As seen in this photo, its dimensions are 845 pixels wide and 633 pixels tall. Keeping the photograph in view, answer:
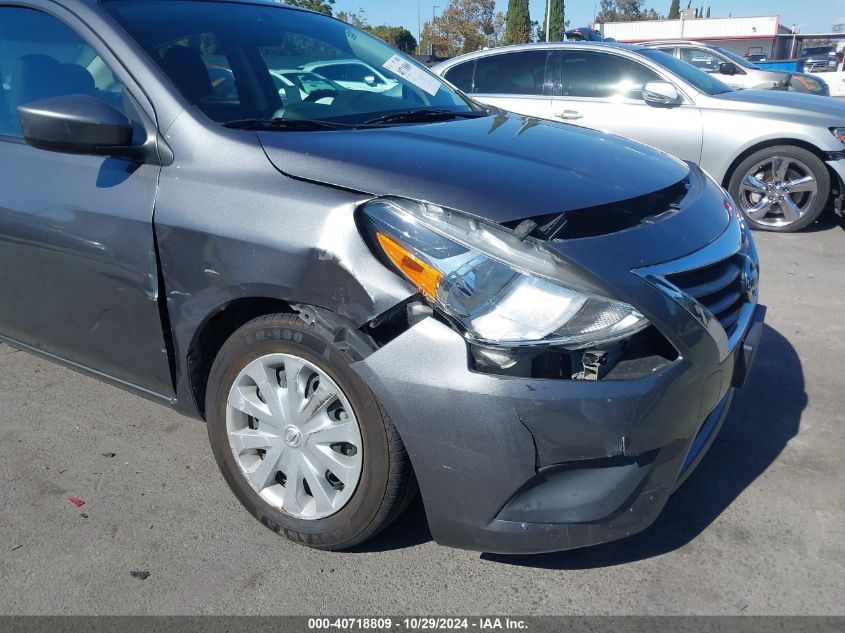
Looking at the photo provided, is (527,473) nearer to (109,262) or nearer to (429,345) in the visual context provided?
(429,345)

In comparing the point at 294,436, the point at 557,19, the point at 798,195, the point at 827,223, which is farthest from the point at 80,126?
the point at 557,19

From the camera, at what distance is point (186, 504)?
2553mm

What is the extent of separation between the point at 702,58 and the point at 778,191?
632cm

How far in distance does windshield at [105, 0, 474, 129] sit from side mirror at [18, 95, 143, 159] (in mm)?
249

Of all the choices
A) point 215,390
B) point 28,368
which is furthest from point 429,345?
point 28,368

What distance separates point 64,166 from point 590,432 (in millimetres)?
2023

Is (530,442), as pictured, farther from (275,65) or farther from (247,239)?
(275,65)

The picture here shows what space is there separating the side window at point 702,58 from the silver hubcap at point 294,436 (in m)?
10.9

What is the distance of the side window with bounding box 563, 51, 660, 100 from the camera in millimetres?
6648

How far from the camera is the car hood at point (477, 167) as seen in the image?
6.48ft

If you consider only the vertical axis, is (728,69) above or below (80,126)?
below

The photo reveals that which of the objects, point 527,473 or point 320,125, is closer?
point 527,473

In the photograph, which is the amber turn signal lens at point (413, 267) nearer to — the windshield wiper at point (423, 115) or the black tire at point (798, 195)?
the windshield wiper at point (423, 115)

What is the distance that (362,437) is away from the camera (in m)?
2.00
